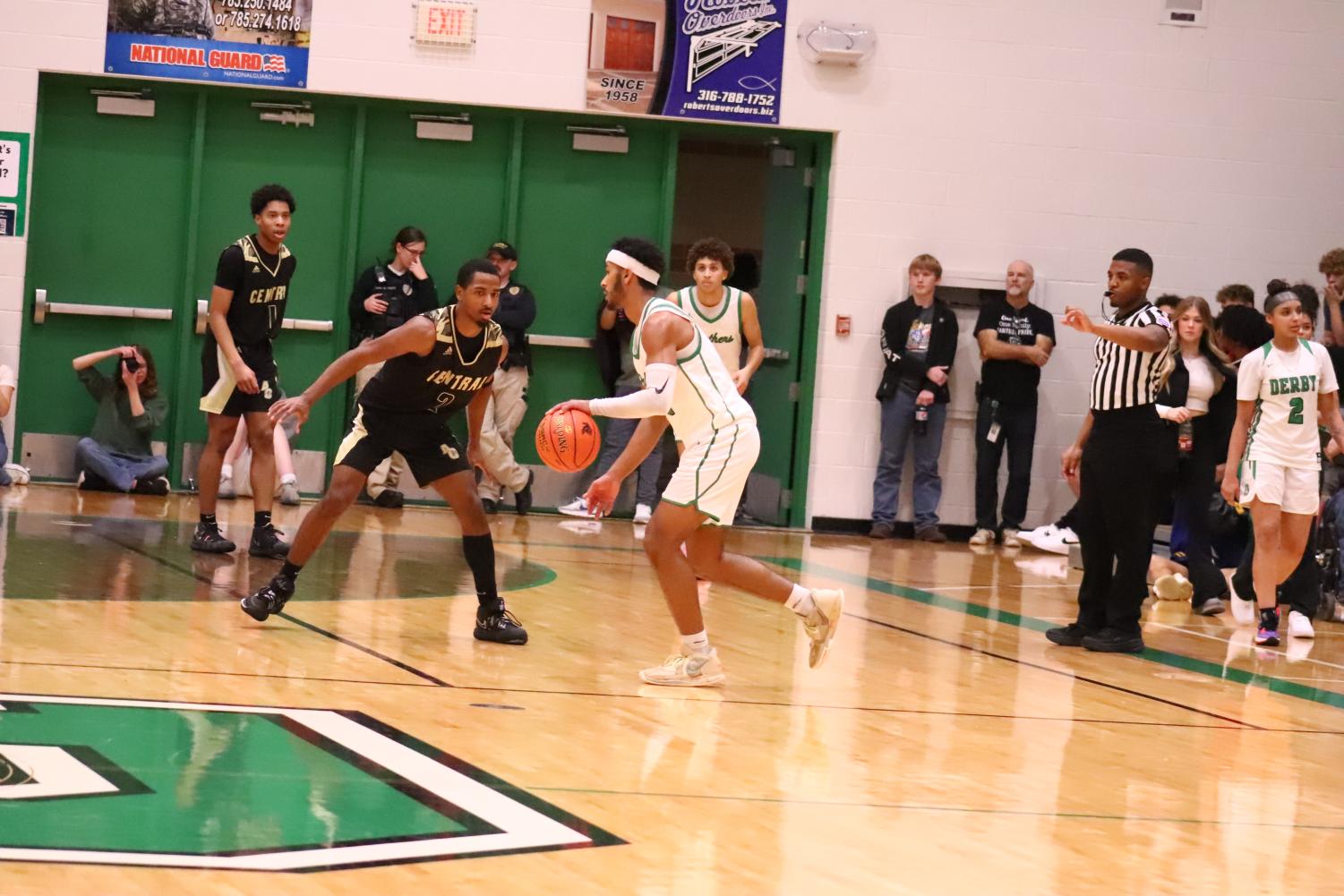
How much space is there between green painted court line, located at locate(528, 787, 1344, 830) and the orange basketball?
1797mm

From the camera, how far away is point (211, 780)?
4.06 metres

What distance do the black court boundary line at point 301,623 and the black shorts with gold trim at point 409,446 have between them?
25.5 inches

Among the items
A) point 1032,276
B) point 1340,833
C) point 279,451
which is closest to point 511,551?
point 279,451

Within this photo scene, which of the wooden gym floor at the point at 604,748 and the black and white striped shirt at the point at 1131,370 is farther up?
the black and white striped shirt at the point at 1131,370

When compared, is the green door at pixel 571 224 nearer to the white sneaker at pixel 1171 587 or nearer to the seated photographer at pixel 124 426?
the seated photographer at pixel 124 426

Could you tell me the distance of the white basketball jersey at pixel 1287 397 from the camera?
322 inches

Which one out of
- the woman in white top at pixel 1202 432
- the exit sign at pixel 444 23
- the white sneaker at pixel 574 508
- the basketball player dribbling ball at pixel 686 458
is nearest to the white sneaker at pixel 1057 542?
the woman in white top at pixel 1202 432

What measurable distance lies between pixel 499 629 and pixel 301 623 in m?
0.79

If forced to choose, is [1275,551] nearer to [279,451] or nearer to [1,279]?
[279,451]

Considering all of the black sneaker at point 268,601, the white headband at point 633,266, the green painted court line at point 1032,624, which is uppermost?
the white headband at point 633,266

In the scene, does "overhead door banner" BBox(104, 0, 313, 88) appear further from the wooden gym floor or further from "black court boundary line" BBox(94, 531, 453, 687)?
the wooden gym floor

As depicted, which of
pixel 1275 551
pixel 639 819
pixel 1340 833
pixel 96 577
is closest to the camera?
pixel 639 819

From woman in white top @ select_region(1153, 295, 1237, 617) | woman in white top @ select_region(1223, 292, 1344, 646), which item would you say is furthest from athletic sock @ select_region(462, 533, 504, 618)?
woman in white top @ select_region(1153, 295, 1237, 617)

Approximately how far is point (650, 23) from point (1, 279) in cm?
506
